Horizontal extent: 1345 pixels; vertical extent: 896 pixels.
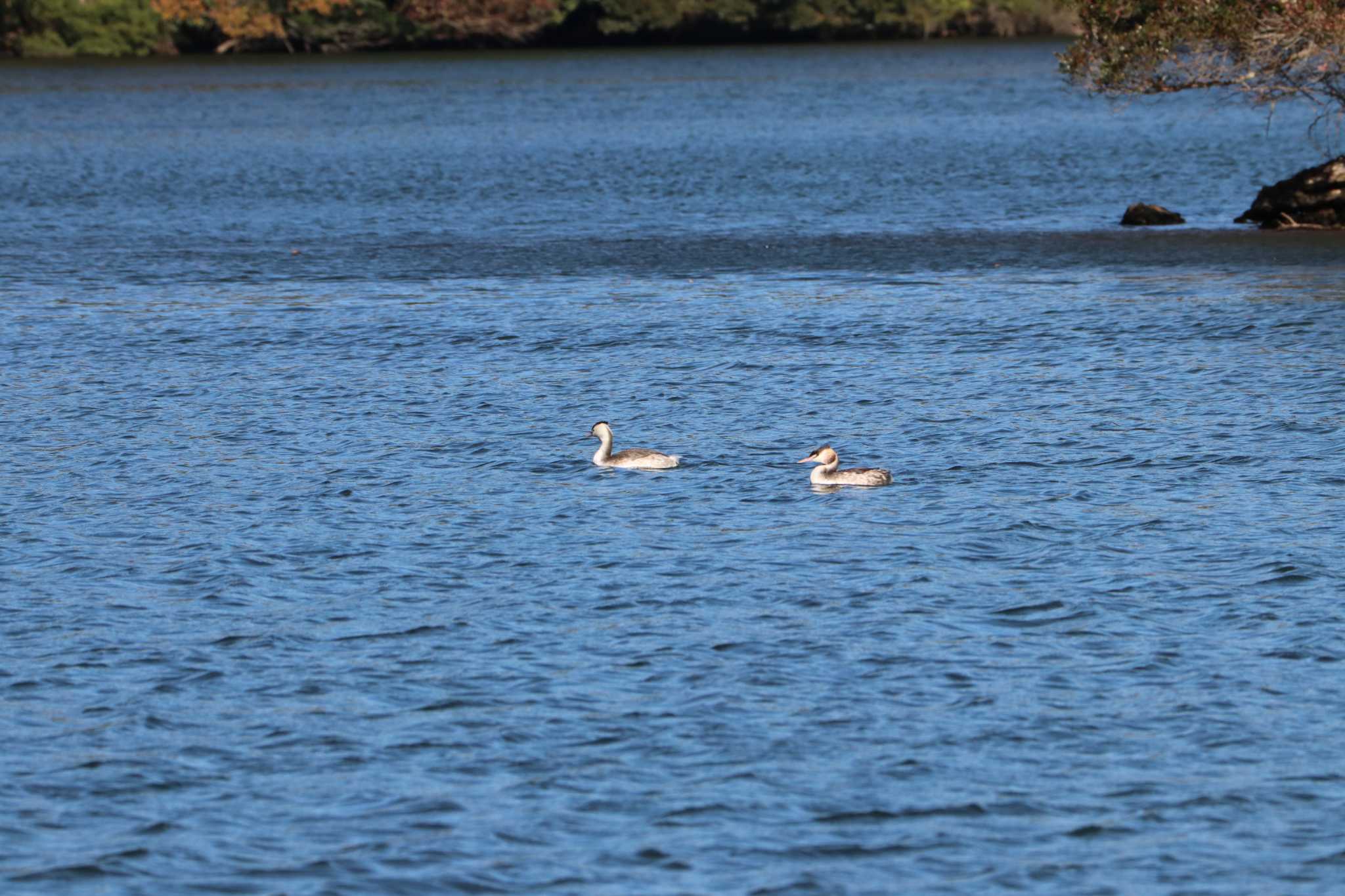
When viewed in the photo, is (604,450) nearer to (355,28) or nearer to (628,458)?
(628,458)

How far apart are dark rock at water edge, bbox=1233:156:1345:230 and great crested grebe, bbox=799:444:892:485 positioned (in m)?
27.2

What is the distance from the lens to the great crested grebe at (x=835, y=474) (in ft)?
75.9

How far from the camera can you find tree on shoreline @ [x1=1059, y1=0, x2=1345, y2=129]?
43.6m

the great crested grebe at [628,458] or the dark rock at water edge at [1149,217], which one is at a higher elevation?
the dark rock at water edge at [1149,217]

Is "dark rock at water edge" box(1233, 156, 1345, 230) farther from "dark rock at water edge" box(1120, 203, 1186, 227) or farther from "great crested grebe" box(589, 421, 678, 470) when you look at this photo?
"great crested grebe" box(589, 421, 678, 470)

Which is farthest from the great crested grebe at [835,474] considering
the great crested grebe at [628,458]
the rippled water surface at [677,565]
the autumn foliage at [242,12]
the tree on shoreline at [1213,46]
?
the autumn foliage at [242,12]

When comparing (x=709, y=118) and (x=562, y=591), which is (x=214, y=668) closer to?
(x=562, y=591)

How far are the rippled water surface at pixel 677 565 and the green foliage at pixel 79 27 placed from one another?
111 meters

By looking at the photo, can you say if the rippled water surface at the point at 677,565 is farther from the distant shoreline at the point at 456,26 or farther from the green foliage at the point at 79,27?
the green foliage at the point at 79,27

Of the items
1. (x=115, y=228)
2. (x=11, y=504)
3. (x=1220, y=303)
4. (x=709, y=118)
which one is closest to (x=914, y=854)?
(x=11, y=504)

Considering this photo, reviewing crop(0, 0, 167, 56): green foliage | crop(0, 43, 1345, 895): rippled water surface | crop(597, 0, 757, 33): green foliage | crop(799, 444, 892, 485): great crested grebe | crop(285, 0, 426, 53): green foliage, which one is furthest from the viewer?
crop(597, 0, 757, 33): green foliage

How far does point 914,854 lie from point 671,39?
159 metres

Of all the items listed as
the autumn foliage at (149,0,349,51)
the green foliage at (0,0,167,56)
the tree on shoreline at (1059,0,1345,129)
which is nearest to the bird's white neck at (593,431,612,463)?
the tree on shoreline at (1059,0,1345,129)

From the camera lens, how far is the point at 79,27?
6029 inches
